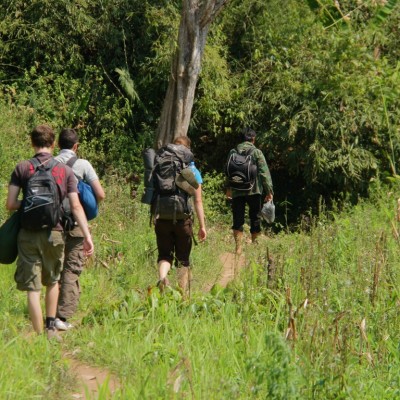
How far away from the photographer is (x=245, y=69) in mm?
17719

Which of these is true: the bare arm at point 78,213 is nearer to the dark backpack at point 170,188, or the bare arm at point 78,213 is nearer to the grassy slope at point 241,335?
the grassy slope at point 241,335

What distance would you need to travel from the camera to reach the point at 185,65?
15.3 metres

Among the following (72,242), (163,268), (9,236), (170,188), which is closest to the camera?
(9,236)

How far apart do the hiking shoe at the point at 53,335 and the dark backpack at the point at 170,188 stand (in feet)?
6.01

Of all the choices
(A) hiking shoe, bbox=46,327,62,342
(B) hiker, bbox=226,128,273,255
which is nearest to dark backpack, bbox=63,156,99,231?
(A) hiking shoe, bbox=46,327,62,342

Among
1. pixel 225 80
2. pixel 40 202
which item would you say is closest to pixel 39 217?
pixel 40 202

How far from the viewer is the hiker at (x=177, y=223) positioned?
8133mm

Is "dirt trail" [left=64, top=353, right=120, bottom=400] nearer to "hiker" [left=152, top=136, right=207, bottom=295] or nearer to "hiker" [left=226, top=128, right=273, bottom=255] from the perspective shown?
"hiker" [left=152, top=136, right=207, bottom=295]

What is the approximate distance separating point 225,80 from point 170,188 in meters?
9.27

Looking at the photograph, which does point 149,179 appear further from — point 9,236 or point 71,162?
point 9,236

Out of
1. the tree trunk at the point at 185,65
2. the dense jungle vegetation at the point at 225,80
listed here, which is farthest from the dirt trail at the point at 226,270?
the dense jungle vegetation at the point at 225,80

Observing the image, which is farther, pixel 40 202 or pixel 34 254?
pixel 34 254

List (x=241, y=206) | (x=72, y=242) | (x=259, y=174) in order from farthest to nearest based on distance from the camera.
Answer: (x=241, y=206)
(x=259, y=174)
(x=72, y=242)

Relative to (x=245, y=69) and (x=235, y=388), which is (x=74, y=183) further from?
(x=245, y=69)
